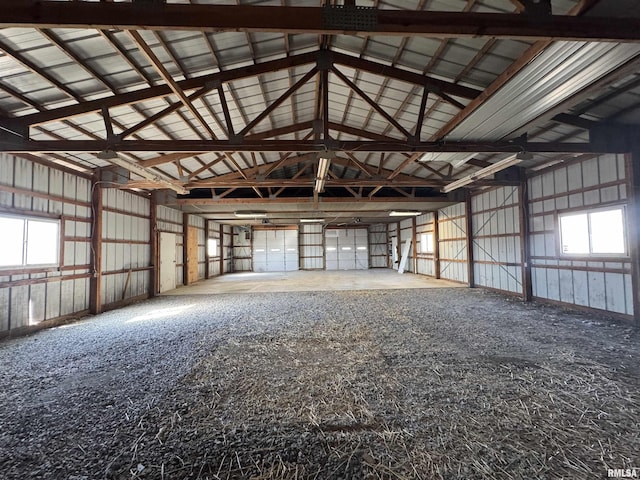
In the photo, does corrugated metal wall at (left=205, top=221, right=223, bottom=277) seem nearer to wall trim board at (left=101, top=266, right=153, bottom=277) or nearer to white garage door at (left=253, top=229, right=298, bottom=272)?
white garage door at (left=253, top=229, right=298, bottom=272)

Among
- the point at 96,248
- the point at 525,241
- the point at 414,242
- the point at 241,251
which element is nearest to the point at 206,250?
the point at 241,251

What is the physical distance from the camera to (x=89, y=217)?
6641 millimetres

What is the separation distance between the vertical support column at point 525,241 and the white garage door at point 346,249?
11.3m

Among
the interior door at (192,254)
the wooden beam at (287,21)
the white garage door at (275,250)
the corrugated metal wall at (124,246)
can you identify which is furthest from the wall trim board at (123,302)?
the white garage door at (275,250)

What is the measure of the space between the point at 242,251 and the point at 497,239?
552 inches

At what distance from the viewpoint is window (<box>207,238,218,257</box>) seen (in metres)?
14.7

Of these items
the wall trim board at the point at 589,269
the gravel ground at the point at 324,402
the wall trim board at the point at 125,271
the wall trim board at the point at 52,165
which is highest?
the wall trim board at the point at 52,165

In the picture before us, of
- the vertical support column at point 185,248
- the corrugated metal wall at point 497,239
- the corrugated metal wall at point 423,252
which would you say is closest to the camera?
the corrugated metal wall at point 497,239

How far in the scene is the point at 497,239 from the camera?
8867 mm

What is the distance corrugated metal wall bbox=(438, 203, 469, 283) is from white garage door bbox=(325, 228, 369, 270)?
6.66 metres

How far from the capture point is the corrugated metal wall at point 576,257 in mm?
5404

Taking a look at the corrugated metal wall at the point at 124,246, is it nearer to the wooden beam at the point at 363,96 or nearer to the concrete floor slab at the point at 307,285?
the concrete floor slab at the point at 307,285

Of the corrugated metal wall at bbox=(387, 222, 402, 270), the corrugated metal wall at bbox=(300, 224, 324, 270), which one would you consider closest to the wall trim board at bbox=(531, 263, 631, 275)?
the corrugated metal wall at bbox=(387, 222, 402, 270)

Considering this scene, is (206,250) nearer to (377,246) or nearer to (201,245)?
(201,245)
